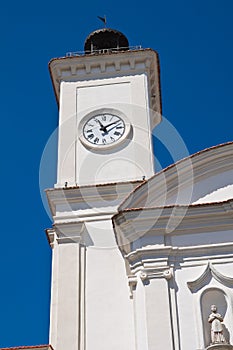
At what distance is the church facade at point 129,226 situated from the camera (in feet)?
48.5

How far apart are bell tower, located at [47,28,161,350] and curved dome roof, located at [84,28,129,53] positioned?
4 cm

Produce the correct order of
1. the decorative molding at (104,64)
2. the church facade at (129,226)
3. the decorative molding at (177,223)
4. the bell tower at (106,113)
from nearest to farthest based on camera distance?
1. the church facade at (129,226)
2. the decorative molding at (177,223)
3. the bell tower at (106,113)
4. the decorative molding at (104,64)

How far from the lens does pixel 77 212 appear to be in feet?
64.5

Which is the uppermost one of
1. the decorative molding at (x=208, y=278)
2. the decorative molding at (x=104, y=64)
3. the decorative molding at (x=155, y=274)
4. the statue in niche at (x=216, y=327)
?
the decorative molding at (x=104, y=64)

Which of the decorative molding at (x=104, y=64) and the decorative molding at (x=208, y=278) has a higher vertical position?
the decorative molding at (x=104, y=64)

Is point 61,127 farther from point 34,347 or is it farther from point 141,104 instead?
point 34,347

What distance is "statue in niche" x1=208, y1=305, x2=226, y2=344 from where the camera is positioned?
45.5 feet

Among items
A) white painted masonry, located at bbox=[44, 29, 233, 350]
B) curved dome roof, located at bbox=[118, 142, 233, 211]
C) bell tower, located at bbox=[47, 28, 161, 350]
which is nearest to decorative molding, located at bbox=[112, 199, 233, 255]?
white painted masonry, located at bbox=[44, 29, 233, 350]

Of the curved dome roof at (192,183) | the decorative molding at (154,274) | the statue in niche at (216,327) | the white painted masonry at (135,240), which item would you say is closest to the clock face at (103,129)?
the white painted masonry at (135,240)

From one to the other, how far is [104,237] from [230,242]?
471 centimetres

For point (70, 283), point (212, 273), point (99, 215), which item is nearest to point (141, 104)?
point (99, 215)

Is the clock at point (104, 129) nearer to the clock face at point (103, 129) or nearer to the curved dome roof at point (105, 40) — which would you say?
the clock face at point (103, 129)

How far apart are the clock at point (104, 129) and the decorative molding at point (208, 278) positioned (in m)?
7.52

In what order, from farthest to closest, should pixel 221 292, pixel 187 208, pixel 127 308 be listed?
pixel 127 308 → pixel 187 208 → pixel 221 292
